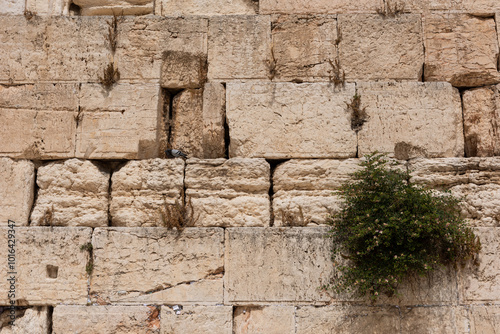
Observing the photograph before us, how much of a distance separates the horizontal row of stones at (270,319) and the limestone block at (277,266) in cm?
13

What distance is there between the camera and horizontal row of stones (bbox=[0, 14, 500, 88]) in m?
4.78

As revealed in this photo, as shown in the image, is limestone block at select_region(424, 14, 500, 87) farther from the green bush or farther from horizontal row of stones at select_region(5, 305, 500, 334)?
horizontal row of stones at select_region(5, 305, 500, 334)

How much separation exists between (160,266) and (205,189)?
92 centimetres

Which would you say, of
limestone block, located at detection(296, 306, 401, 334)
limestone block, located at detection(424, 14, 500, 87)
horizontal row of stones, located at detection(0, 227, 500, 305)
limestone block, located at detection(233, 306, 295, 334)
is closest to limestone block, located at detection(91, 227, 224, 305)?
horizontal row of stones, located at detection(0, 227, 500, 305)

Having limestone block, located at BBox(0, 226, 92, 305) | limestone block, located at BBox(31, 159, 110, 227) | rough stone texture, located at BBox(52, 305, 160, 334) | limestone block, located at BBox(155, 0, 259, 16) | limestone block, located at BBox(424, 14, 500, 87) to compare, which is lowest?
rough stone texture, located at BBox(52, 305, 160, 334)

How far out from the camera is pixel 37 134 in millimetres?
4629

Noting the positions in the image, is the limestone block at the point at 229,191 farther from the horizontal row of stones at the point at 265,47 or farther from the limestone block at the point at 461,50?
the limestone block at the point at 461,50

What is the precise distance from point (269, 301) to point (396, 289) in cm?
127

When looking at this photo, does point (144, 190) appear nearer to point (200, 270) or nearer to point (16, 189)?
point (200, 270)

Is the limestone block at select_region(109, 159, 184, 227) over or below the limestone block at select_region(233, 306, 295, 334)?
over

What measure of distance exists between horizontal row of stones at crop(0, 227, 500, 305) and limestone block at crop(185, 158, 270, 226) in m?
0.17

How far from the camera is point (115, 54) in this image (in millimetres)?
4863

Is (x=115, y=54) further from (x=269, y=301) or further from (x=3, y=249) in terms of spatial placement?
(x=269, y=301)

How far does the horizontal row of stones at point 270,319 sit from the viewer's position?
4.12m
